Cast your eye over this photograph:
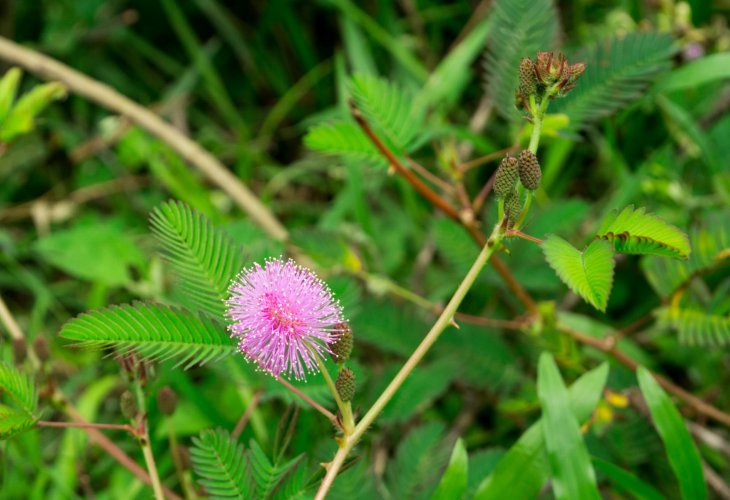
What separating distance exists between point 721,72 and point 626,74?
42 cm

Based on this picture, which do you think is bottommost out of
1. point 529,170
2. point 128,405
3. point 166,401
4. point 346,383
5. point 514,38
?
point 166,401

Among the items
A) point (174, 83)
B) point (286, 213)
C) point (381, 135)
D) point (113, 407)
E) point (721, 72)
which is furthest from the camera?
point (174, 83)

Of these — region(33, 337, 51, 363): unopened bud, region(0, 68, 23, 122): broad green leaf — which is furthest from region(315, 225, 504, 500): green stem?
region(0, 68, 23, 122): broad green leaf

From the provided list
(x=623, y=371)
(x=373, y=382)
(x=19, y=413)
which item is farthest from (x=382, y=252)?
(x=19, y=413)

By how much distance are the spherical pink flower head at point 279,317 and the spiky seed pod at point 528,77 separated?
0.37 m

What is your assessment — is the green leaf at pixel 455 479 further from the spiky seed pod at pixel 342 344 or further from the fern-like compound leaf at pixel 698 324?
the fern-like compound leaf at pixel 698 324

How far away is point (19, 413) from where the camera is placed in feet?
3.28

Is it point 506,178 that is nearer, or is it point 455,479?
point 506,178

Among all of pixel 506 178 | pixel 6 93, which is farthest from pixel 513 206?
pixel 6 93

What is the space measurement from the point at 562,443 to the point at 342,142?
0.66 metres

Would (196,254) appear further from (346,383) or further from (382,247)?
(382,247)

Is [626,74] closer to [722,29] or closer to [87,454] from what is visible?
[722,29]

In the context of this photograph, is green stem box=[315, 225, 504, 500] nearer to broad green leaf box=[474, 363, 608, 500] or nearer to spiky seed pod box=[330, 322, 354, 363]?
spiky seed pod box=[330, 322, 354, 363]

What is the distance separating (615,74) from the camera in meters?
1.44
